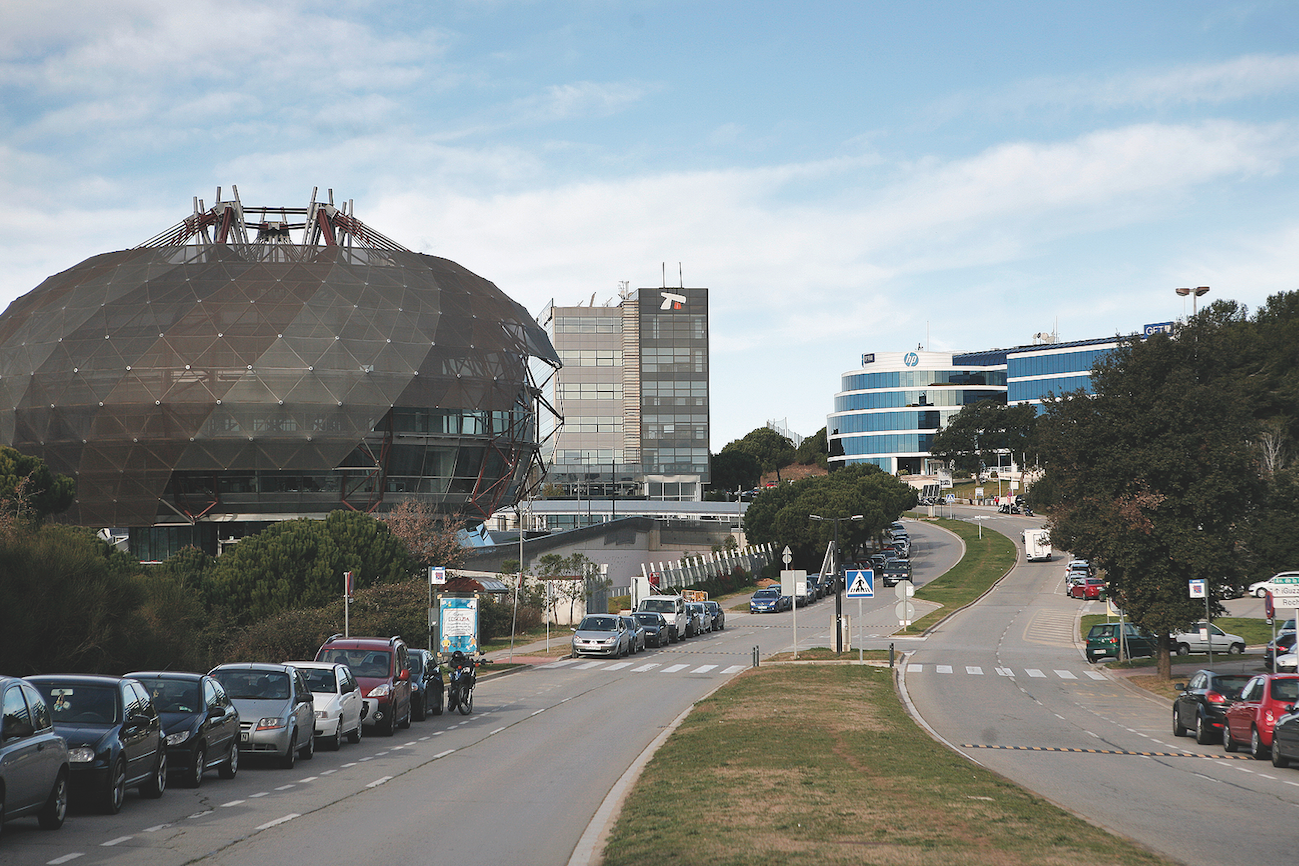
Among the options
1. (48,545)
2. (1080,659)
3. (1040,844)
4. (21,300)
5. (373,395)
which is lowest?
(1080,659)

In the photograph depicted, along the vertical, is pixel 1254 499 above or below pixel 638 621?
above

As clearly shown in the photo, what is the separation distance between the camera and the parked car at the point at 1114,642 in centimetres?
4209

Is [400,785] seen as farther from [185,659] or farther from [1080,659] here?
[1080,659]

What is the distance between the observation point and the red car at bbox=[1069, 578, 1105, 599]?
69.2 metres

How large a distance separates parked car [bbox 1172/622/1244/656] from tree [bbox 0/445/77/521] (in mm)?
39555

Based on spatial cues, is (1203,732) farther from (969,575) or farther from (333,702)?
(969,575)

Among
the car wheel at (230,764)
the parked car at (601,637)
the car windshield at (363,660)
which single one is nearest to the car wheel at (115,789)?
the car wheel at (230,764)

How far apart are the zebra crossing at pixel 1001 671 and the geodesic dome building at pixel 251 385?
100 ft

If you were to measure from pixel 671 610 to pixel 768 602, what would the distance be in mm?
21307

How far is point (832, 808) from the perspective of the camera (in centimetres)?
1223

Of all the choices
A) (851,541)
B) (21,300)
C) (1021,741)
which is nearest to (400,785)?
(1021,741)

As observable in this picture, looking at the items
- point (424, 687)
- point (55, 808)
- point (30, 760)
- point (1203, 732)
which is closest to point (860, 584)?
point (1203, 732)

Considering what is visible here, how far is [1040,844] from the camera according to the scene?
10336mm

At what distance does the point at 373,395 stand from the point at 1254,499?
39.5m
